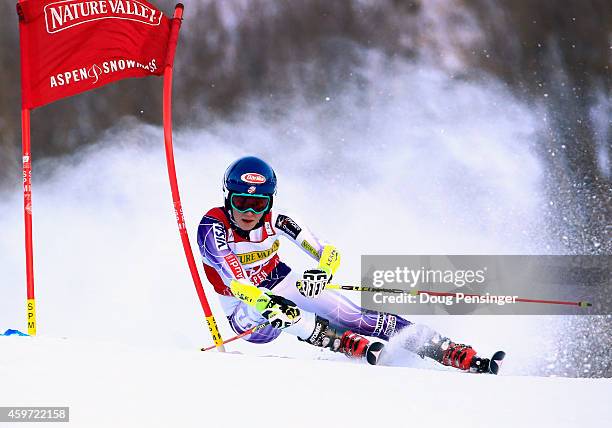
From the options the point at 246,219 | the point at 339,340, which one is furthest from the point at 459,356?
the point at 246,219

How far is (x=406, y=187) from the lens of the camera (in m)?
4.59

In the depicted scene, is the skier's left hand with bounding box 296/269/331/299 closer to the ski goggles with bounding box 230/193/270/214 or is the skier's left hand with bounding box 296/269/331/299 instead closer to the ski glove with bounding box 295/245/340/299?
the ski glove with bounding box 295/245/340/299

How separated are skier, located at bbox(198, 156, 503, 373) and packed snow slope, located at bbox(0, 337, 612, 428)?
2.27 feet

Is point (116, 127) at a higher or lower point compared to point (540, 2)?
lower

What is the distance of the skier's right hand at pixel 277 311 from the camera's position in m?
2.90

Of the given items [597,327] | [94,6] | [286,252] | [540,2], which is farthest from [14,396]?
[540,2]

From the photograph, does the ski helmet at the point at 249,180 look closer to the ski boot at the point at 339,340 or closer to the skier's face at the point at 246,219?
the skier's face at the point at 246,219

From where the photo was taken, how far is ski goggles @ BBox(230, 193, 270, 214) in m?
3.12

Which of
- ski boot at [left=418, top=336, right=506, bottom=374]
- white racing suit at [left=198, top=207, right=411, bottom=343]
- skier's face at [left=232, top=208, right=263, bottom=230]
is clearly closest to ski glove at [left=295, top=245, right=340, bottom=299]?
white racing suit at [left=198, top=207, right=411, bottom=343]

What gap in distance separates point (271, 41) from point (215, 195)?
0.99m

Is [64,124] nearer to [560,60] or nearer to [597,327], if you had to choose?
[560,60]

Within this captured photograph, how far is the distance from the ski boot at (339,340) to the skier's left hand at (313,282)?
0.55 feet

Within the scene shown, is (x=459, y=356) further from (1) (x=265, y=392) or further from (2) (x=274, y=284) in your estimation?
(1) (x=265, y=392)

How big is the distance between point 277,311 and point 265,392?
100 cm
